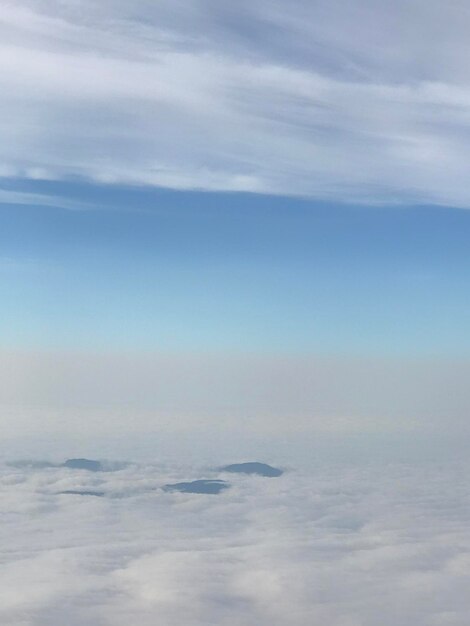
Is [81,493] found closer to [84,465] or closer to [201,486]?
[201,486]

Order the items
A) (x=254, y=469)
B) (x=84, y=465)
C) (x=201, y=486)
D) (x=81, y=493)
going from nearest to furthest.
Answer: (x=81, y=493), (x=201, y=486), (x=84, y=465), (x=254, y=469)

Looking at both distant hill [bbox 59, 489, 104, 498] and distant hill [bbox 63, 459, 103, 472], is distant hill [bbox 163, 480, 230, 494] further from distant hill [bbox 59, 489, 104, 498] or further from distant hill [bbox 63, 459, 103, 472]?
distant hill [bbox 63, 459, 103, 472]

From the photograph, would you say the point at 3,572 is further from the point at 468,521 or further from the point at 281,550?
the point at 468,521

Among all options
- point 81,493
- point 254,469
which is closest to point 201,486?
point 81,493

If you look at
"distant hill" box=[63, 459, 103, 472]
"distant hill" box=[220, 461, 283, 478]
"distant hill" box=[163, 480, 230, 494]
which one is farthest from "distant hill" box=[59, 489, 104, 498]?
"distant hill" box=[220, 461, 283, 478]

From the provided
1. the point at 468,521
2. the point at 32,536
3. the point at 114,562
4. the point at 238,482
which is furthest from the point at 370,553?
the point at 238,482

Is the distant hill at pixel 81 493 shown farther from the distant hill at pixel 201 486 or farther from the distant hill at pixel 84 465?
the distant hill at pixel 84 465

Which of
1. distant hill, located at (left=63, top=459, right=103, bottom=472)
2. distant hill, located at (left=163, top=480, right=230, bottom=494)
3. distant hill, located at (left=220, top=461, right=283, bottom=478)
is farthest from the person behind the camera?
distant hill, located at (left=220, top=461, right=283, bottom=478)
